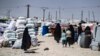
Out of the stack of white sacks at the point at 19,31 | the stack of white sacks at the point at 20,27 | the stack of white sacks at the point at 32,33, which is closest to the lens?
the stack of white sacks at the point at 19,31

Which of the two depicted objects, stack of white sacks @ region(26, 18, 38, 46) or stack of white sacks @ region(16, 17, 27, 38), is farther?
stack of white sacks @ region(16, 17, 27, 38)

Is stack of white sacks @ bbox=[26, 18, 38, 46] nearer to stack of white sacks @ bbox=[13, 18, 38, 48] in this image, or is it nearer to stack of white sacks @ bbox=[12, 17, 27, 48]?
stack of white sacks @ bbox=[13, 18, 38, 48]

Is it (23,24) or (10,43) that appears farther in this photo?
(23,24)

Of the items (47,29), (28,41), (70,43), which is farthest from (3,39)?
(47,29)

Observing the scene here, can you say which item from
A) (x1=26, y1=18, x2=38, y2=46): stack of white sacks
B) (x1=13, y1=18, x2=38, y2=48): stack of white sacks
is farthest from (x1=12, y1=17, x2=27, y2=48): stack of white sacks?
(x1=26, y1=18, x2=38, y2=46): stack of white sacks

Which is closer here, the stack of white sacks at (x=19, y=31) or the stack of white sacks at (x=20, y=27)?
the stack of white sacks at (x=19, y=31)

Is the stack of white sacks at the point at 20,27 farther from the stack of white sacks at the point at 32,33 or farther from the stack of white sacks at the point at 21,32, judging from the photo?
the stack of white sacks at the point at 32,33

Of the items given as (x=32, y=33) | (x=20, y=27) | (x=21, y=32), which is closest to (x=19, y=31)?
(x=21, y=32)

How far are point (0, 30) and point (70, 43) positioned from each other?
962 centimetres

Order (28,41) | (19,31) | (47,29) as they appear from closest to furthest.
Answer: (28,41)
(19,31)
(47,29)

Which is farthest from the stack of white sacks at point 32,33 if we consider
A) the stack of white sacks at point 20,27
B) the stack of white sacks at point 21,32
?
the stack of white sacks at point 20,27

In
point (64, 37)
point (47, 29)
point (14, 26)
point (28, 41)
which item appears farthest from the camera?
point (47, 29)

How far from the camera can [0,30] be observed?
26281mm

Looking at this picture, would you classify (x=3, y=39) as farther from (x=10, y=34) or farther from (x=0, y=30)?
(x=0, y=30)
